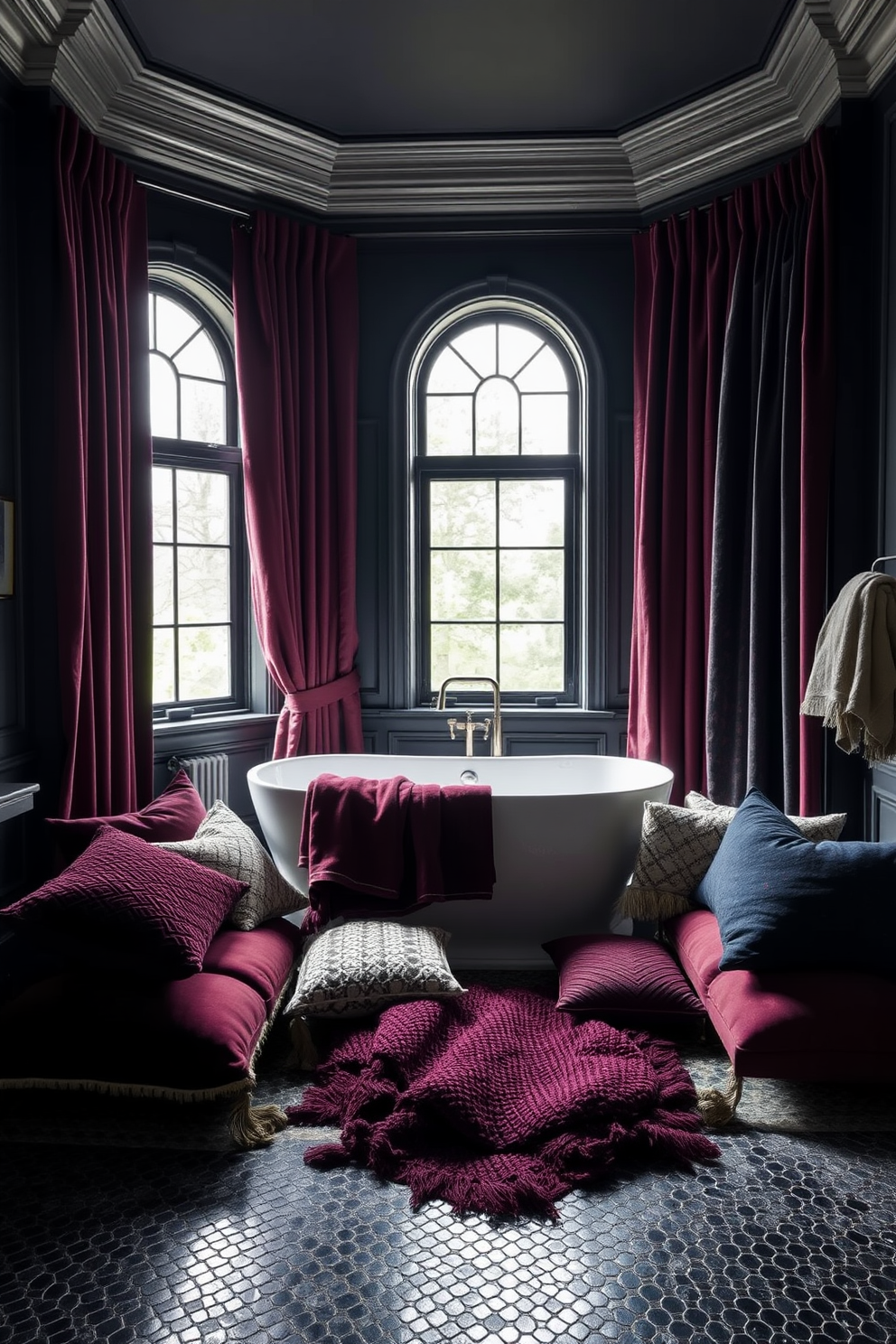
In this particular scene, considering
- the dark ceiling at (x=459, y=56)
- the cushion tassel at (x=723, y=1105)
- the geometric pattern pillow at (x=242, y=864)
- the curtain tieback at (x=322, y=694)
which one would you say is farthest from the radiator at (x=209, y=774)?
the dark ceiling at (x=459, y=56)

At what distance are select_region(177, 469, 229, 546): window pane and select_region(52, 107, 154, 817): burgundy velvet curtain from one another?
A: 475 mm

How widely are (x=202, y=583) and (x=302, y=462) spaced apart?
2.13 feet

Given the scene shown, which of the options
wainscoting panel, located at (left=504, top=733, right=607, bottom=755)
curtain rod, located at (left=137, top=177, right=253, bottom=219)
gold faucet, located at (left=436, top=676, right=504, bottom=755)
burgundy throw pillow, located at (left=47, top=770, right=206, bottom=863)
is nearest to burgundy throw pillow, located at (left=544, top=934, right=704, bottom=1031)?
burgundy throw pillow, located at (left=47, top=770, right=206, bottom=863)

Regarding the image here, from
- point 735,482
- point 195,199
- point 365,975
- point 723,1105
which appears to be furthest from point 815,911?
point 195,199

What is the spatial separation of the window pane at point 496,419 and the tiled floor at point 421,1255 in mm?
3004

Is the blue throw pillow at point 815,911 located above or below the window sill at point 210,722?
below

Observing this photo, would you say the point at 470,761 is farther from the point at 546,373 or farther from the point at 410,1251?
the point at 410,1251

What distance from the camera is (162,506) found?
12.8 feet

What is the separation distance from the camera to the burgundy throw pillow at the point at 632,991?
2.62 meters

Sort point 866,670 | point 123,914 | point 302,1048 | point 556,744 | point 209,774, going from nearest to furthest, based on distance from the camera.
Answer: point 123,914, point 302,1048, point 866,670, point 209,774, point 556,744

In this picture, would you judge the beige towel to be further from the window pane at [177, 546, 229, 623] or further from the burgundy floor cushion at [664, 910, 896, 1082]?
the window pane at [177, 546, 229, 623]

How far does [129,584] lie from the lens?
135 inches

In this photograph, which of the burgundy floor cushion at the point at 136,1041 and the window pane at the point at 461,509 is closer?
the burgundy floor cushion at the point at 136,1041

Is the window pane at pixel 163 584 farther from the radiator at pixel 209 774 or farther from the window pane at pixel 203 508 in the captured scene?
the radiator at pixel 209 774
